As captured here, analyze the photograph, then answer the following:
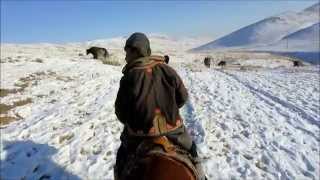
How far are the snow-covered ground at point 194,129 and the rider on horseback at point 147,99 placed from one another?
11.9ft

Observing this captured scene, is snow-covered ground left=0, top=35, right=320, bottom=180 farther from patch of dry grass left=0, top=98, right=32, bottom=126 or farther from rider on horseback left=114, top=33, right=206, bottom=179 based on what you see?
rider on horseback left=114, top=33, right=206, bottom=179

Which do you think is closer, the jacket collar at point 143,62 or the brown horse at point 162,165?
the brown horse at point 162,165

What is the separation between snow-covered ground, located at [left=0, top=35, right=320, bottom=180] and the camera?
31.4 feet

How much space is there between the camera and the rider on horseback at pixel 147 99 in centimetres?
535

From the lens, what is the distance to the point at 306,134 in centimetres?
1201

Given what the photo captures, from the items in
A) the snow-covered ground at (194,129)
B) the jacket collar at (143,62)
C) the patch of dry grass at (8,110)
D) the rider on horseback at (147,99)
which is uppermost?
the jacket collar at (143,62)

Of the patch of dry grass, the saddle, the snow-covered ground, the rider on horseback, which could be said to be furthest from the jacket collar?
the patch of dry grass

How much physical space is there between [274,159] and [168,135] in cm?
501

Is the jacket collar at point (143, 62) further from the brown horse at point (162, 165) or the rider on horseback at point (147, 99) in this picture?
the brown horse at point (162, 165)

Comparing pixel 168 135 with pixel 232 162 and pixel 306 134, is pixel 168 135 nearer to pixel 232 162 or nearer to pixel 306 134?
pixel 232 162

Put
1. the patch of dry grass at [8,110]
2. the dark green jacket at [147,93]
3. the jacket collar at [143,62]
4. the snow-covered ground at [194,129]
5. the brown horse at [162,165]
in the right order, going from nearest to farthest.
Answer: the brown horse at [162,165]
the dark green jacket at [147,93]
the jacket collar at [143,62]
the snow-covered ground at [194,129]
the patch of dry grass at [8,110]

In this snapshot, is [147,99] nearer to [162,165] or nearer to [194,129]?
[162,165]

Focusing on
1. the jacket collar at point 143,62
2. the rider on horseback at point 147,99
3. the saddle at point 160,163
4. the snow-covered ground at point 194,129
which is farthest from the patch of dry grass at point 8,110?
the saddle at point 160,163

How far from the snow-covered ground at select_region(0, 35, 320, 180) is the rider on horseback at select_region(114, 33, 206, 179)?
3641 mm
